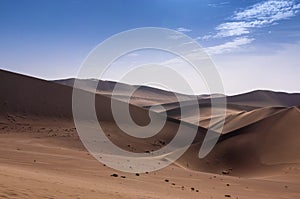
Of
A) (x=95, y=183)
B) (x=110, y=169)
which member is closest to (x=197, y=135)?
(x=110, y=169)

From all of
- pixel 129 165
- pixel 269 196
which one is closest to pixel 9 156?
pixel 129 165

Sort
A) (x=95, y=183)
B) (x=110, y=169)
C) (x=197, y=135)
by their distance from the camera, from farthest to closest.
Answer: (x=197, y=135) → (x=110, y=169) → (x=95, y=183)

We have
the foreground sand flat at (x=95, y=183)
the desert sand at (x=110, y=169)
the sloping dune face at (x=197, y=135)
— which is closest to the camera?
the foreground sand flat at (x=95, y=183)

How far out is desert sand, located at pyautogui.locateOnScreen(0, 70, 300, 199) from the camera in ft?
33.6

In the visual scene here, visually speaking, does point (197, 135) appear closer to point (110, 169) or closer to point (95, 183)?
point (110, 169)

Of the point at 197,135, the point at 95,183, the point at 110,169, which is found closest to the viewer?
the point at 95,183

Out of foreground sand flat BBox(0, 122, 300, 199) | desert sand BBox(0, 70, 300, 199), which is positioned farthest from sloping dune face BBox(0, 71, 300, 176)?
foreground sand flat BBox(0, 122, 300, 199)

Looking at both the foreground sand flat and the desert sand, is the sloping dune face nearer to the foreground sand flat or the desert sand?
the desert sand

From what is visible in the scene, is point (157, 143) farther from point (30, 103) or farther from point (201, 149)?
point (30, 103)

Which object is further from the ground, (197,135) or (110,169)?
(197,135)

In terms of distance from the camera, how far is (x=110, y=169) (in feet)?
49.9

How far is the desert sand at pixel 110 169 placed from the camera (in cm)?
1023

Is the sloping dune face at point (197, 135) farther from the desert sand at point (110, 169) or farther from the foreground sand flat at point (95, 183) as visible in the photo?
the foreground sand flat at point (95, 183)

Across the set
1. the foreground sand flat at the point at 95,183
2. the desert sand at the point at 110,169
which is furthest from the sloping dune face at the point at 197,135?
the foreground sand flat at the point at 95,183
